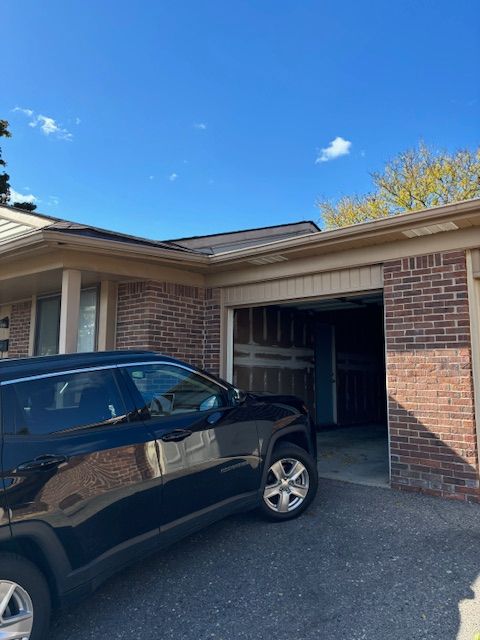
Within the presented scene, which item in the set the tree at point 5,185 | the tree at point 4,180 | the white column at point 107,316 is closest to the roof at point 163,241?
the white column at point 107,316

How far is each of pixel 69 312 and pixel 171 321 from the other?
5.33 feet

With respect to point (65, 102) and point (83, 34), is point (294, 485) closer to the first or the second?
point (83, 34)

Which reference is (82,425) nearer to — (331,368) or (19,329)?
(19,329)

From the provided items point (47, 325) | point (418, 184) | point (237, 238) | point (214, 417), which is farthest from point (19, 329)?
point (418, 184)

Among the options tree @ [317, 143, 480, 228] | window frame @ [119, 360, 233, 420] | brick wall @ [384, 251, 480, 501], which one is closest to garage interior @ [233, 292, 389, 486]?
brick wall @ [384, 251, 480, 501]

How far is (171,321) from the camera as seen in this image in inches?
270

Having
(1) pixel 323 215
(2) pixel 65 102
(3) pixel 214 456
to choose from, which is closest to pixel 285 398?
(3) pixel 214 456

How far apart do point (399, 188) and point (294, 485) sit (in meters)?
21.2

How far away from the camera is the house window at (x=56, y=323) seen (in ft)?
23.4

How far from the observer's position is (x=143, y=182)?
14.3 m

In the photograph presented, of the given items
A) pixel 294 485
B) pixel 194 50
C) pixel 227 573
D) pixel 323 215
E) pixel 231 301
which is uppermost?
pixel 323 215

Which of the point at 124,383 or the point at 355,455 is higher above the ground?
the point at 124,383

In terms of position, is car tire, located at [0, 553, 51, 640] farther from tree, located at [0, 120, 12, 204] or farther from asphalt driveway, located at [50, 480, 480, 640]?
tree, located at [0, 120, 12, 204]

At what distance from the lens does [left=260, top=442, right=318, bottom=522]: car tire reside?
161 inches
